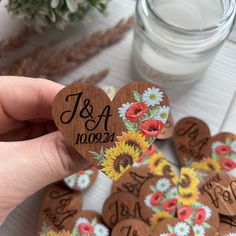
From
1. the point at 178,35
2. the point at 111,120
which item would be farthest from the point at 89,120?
the point at 178,35

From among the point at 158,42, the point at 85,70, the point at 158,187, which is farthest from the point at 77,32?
the point at 158,187

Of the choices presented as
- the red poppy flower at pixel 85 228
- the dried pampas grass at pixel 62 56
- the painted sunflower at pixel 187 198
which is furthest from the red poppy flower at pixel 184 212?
the dried pampas grass at pixel 62 56

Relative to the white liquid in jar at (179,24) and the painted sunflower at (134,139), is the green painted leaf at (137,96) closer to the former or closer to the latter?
the painted sunflower at (134,139)

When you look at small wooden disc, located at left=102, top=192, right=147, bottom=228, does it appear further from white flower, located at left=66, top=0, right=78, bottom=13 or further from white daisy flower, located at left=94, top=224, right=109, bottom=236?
white flower, located at left=66, top=0, right=78, bottom=13

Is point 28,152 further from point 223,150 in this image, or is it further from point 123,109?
point 223,150

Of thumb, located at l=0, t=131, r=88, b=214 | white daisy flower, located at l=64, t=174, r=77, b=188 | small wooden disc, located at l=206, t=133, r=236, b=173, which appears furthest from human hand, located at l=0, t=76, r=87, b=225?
small wooden disc, located at l=206, t=133, r=236, b=173

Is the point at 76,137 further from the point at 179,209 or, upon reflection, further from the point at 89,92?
the point at 179,209

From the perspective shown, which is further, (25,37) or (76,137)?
(25,37)
